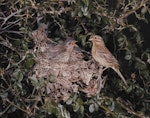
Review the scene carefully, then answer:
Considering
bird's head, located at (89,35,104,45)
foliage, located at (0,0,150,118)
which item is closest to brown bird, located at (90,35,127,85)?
bird's head, located at (89,35,104,45)

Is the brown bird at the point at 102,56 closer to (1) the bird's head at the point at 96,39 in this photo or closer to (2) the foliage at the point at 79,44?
(1) the bird's head at the point at 96,39

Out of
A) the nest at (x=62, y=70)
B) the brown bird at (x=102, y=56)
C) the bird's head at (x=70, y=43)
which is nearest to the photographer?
the nest at (x=62, y=70)

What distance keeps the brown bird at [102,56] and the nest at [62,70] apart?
0.09 metres

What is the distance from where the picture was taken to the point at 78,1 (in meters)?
4.73

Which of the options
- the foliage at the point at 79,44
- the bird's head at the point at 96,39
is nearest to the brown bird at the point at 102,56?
the bird's head at the point at 96,39

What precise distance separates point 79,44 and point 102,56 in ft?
1.75

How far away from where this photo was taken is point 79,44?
546cm

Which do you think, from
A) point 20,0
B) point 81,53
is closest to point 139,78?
point 81,53

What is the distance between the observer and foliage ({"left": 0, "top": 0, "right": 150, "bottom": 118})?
456 centimetres

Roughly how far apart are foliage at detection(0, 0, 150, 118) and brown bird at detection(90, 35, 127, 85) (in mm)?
103

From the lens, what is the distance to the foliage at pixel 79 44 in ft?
15.0

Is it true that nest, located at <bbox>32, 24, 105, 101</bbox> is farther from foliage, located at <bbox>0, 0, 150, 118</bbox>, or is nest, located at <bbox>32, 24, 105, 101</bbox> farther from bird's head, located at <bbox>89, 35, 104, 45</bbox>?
bird's head, located at <bbox>89, 35, 104, 45</bbox>

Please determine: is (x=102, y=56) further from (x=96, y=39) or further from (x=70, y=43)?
(x=70, y=43)

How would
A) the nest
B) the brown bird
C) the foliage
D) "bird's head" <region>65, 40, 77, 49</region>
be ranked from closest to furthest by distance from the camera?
the foliage < the nest < the brown bird < "bird's head" <region>65, 40, 77, 49</region>
